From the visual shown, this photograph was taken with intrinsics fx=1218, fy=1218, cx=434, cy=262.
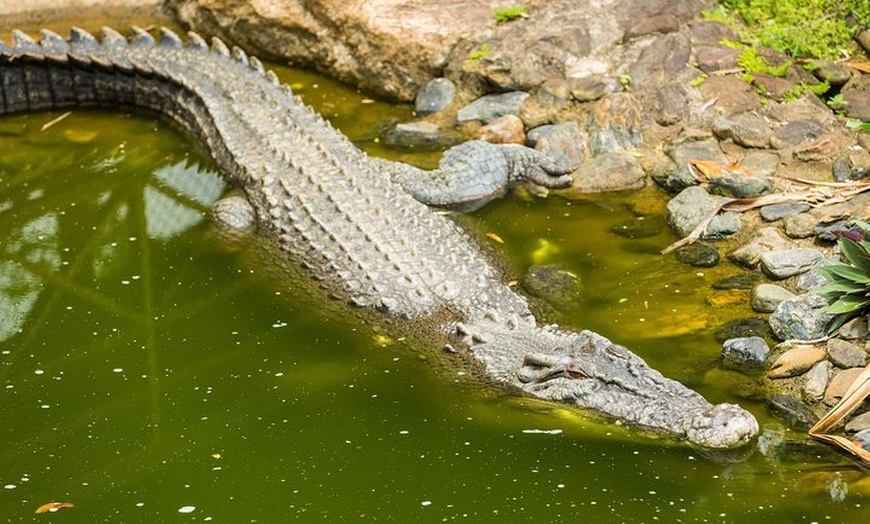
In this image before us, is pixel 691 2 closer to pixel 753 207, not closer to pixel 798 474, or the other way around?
pixel 753 207

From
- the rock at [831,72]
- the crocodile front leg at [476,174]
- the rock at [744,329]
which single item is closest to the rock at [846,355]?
the rock at [744,329]

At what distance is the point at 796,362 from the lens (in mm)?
5695

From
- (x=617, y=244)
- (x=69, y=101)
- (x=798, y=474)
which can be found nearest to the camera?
(x=798, y=474)

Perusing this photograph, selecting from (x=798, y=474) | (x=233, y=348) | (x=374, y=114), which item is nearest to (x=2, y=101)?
(x=374, y=114)

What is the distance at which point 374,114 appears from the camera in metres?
8.98

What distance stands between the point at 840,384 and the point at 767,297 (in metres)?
0.85

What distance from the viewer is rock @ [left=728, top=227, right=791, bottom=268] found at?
669 centimetres

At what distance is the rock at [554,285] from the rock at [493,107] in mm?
1951

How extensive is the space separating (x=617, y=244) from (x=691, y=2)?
2493 mm

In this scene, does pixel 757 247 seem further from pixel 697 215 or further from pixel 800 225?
pixel 697 215

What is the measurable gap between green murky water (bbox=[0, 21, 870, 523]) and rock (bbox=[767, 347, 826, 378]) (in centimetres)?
22

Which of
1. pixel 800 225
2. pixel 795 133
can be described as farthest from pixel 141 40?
pixel 800 225

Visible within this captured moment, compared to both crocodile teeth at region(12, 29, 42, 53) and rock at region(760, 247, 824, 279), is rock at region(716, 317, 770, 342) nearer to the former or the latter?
rock at region(760, 247, 824, 279)

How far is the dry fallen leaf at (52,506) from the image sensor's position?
197 inches
